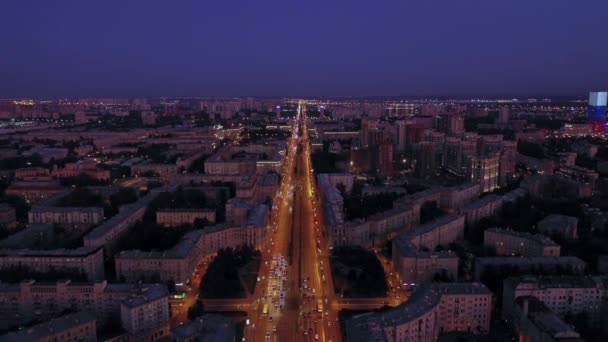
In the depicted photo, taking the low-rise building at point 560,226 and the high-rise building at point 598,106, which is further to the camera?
the high-rise building at point 598,106

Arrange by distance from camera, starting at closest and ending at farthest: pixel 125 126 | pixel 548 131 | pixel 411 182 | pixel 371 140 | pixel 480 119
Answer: pixel 411 182
pixel 371 140
pixel 548 131
pixel 125 126
pixel 480 119

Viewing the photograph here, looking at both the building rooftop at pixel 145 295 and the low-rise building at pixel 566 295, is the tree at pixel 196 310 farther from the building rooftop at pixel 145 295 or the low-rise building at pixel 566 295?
the low-rise building at pixel 566 295

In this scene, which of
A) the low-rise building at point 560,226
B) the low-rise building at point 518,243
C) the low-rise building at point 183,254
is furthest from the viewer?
the low-rise building at point 560,226

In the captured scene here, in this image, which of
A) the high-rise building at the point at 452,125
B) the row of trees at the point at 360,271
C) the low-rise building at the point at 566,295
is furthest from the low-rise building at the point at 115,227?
the high-rise building at the point at 452,125

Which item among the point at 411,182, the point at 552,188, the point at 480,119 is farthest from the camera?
the point at 480,119

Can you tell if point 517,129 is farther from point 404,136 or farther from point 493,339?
point 493,339

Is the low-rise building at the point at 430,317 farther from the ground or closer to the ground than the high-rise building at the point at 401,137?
closer to the ground

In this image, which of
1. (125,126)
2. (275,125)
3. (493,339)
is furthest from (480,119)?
(493,339)

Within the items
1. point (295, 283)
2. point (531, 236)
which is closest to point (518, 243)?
point (531, 236)
